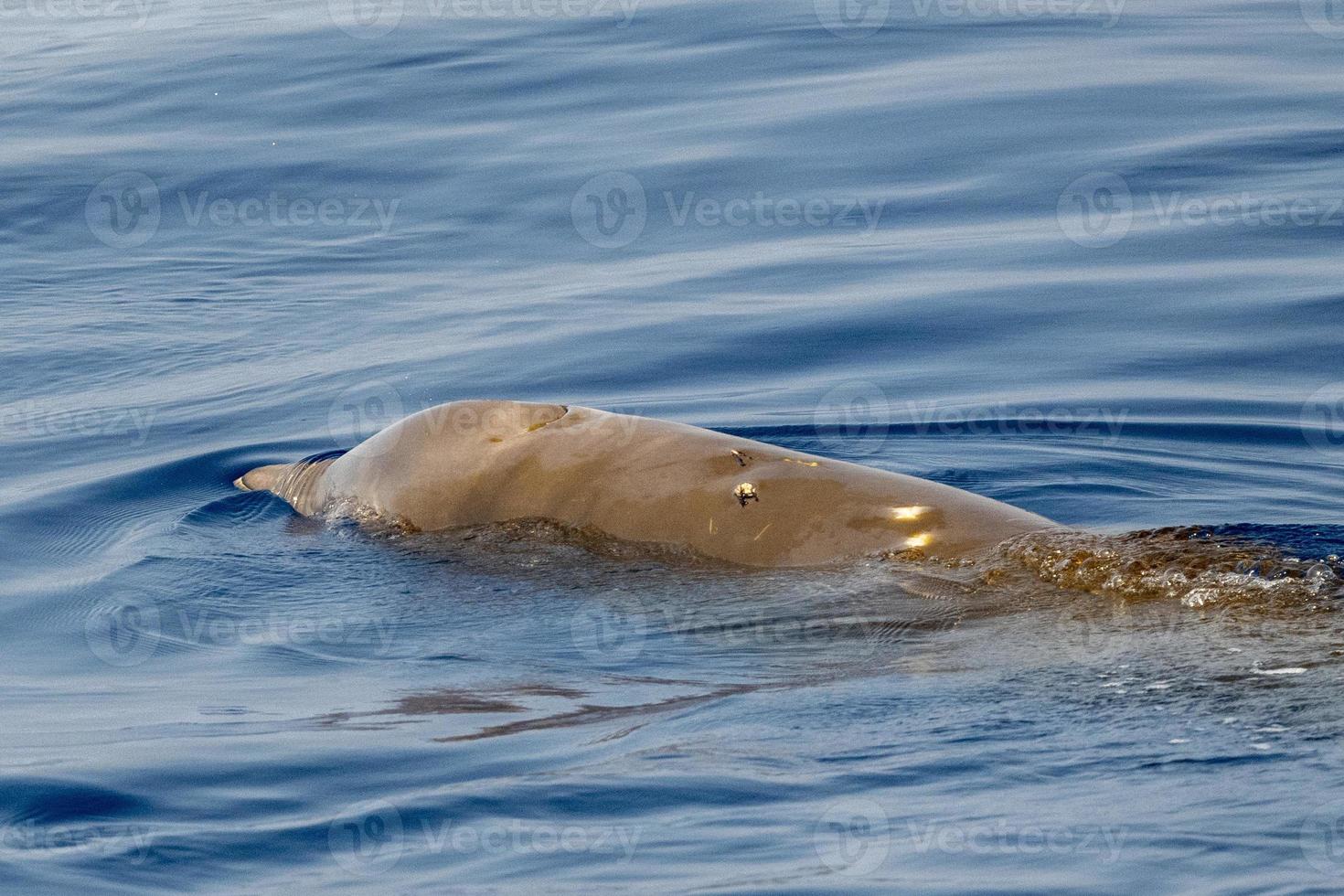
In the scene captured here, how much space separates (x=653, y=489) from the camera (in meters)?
7.24

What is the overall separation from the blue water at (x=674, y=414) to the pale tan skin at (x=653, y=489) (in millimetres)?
170

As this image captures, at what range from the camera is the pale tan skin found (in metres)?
6.79

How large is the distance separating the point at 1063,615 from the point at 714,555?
1410mm

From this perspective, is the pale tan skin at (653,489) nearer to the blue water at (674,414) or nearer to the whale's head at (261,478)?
the blue water at (674,414)

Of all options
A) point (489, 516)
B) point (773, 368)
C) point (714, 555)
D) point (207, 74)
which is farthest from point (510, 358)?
point (207, 74)

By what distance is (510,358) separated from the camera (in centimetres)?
1200

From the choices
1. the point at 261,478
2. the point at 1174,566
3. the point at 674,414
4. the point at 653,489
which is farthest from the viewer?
the point at 674,414

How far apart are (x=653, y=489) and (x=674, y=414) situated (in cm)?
349

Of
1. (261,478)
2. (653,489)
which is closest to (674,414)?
(261,478)

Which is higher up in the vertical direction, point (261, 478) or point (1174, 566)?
point (261, 478)

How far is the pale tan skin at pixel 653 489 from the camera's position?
6.79 m

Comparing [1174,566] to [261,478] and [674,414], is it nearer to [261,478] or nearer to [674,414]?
[674,414]

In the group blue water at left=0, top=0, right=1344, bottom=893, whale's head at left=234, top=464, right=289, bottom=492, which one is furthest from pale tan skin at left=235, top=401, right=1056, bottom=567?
whale's head at left=234, top=464, right=289, bottom=492

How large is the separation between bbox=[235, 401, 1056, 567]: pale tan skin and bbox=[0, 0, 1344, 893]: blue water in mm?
170
